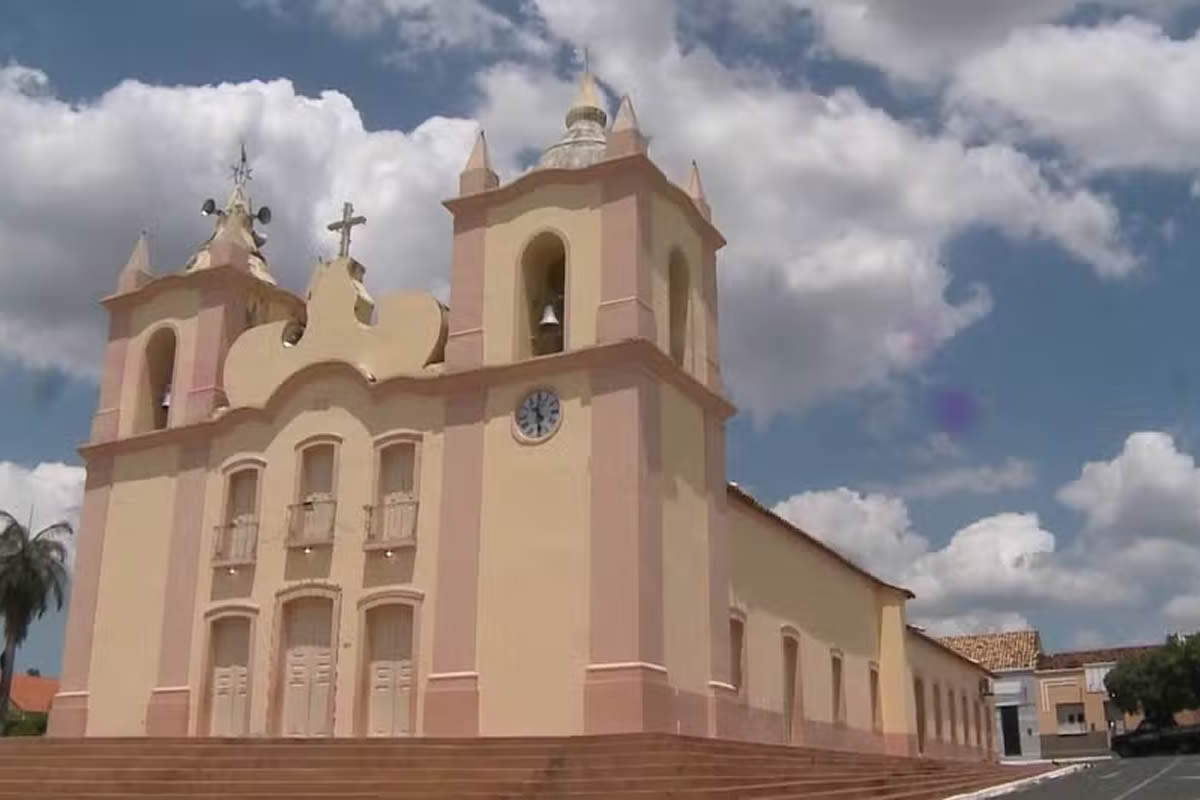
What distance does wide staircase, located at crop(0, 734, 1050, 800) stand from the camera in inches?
532

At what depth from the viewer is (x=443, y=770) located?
45.8ft

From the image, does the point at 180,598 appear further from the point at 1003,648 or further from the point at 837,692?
the point at 1003,648

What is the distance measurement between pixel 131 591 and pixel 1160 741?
3277cm

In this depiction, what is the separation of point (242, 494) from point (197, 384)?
2.28m

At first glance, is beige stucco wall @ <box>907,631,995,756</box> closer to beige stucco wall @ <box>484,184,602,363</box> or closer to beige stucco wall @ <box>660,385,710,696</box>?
beige stucco wall @ <box>660,385,710,696</box>

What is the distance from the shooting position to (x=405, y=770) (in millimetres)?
13898

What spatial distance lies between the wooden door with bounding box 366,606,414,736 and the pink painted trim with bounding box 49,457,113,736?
224 inches

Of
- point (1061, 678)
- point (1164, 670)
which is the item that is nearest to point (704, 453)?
point (1164, 670)

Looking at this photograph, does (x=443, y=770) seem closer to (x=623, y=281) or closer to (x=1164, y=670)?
(x=623, y=281)

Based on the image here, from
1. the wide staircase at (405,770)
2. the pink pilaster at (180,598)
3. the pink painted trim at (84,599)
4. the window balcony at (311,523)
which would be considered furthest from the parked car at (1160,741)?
the pink painted trim at (84,599)

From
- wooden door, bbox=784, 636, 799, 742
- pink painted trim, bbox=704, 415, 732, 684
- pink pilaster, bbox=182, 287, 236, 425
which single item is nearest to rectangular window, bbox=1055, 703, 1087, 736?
wooden door, bbox=784, 636, 799, 742

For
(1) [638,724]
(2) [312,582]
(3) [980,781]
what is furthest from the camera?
(3) [980,781]

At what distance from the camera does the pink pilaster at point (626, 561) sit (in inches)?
657

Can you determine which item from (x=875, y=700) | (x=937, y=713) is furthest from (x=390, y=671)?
(x=937, y=713)
